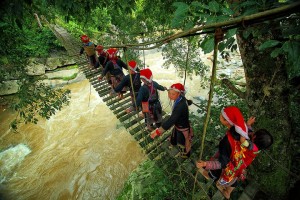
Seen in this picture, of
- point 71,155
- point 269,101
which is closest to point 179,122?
point 269,101

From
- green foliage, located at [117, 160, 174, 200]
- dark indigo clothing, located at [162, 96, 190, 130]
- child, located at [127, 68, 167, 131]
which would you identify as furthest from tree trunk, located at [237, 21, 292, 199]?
green foliage, located at [117, 160, 174, 200]

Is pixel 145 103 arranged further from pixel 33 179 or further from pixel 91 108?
pixel 91 108

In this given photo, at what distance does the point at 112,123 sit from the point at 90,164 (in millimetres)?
2314

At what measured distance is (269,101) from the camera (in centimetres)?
254

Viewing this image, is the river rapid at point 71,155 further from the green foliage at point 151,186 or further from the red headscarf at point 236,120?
the red headscarf at point 236,120

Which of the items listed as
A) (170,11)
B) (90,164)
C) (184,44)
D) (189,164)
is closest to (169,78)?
(184,44)

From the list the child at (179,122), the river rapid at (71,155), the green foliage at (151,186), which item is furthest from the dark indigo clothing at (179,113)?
the river rapid at (71,155)

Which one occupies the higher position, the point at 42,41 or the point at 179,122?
the point at 42,41

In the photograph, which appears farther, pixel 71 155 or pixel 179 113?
pixel 71 155

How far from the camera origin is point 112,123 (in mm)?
9156

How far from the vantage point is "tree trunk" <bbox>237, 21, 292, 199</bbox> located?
7.89 feet

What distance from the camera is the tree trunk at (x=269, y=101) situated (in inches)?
94.7

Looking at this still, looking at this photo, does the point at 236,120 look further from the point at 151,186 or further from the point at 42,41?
the point at 42,41

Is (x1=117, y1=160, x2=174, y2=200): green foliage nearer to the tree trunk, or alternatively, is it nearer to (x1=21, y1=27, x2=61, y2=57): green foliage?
the tree trunk
